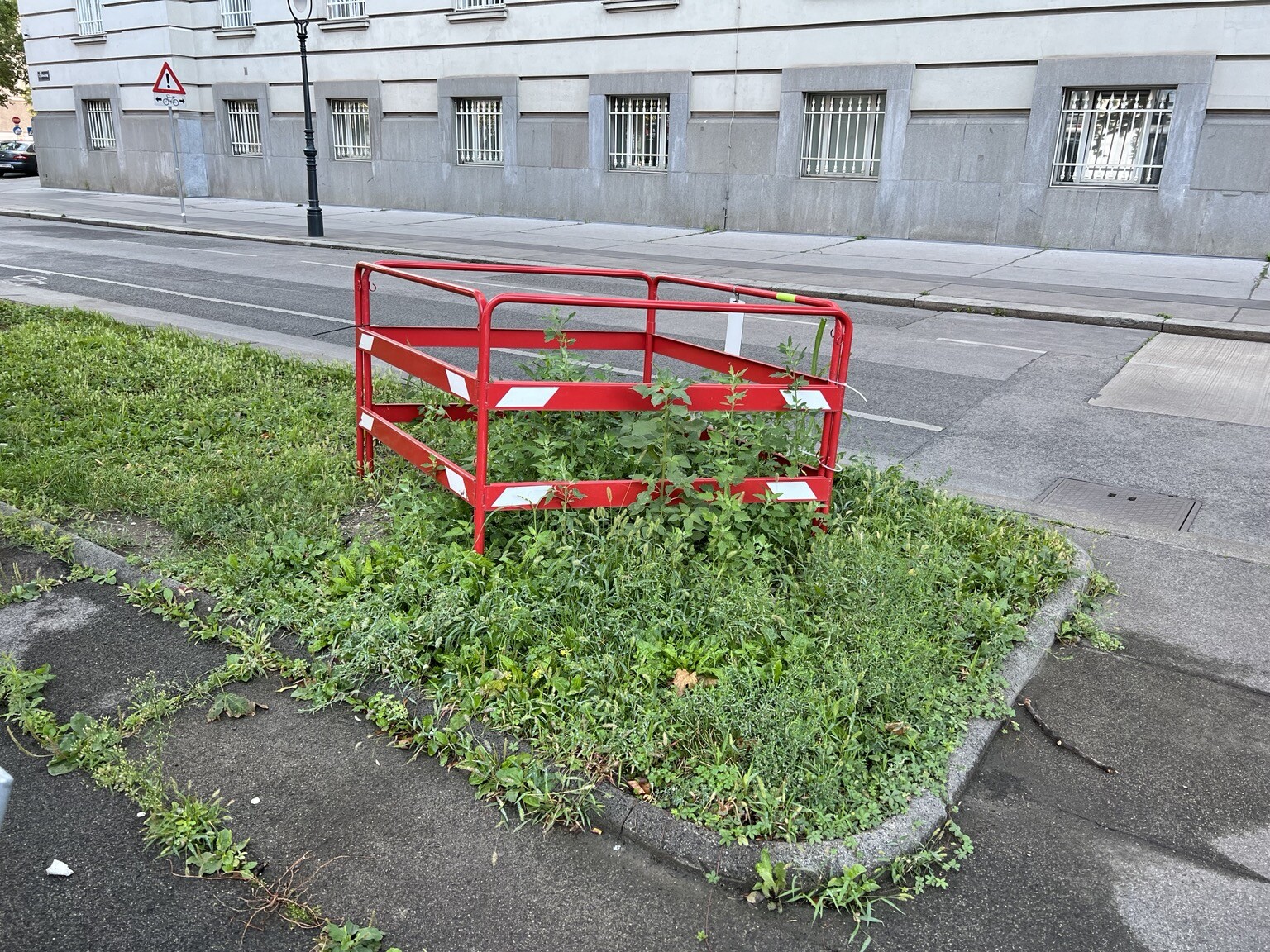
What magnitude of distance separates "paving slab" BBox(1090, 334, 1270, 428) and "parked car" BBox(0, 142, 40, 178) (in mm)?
45721

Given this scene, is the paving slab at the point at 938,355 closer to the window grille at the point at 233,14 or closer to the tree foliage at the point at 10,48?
Answer: the window grille at the point at 233,14

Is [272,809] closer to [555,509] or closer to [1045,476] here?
[555,509]

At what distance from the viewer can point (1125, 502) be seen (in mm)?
6258

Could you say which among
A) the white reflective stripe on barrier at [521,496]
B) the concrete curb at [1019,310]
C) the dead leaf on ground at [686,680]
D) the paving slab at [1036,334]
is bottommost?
the paving slab at [1036,334]

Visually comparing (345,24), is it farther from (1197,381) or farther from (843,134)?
(1197,381)

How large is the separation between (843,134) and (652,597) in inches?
735

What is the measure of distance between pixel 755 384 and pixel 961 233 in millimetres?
16641

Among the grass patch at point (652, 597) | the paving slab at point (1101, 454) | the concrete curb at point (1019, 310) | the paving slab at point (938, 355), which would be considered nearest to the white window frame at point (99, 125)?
the concrete curb at point (1019, 310)

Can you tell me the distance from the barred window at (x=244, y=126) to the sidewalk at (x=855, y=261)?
16.3 ft

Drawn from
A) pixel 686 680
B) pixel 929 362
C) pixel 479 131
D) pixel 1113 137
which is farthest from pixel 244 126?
pixel 686 680

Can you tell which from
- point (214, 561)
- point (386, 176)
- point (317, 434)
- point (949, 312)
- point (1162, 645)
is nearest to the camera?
point (1162, 645)

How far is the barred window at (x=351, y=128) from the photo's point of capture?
27859mm

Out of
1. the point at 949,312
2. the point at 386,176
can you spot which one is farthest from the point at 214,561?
the point at 386,176

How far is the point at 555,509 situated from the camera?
4598mm
